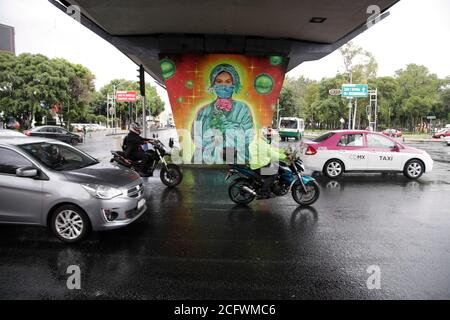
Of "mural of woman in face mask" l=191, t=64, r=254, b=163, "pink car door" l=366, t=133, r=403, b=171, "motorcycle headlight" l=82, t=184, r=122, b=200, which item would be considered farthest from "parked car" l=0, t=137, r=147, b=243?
"mural of woman in face mask" l=191, t=64, r=254, b=163

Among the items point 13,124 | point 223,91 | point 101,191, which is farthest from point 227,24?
point 13,124

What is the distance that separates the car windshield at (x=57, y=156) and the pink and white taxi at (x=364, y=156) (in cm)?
713

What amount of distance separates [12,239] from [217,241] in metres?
3.15

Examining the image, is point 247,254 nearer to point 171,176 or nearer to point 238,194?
point 238,194

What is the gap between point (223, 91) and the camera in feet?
45.1

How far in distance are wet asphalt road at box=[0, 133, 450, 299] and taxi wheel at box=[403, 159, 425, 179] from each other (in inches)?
141

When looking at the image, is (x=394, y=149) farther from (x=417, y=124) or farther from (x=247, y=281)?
(x=417, y=124)

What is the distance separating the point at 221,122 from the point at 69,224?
378 inches

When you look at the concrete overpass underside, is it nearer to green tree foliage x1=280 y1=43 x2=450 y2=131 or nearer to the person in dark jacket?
the person in dark jacket

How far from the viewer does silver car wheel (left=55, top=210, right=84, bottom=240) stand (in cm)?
480

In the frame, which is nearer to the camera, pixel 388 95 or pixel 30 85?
pixel 30 85

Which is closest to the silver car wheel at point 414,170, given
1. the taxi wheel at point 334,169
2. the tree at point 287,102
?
the taxi wheel at point 334,169

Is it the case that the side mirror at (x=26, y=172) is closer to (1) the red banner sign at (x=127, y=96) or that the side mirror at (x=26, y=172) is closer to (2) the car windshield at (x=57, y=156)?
(2) the car windshield at (x=57, y=156)

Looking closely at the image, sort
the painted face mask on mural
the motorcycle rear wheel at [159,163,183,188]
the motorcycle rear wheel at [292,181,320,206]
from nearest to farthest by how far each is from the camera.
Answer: the motorcycle rear wheel at [292,181,320,206] → the motorcycle rear wheel at [159,163,183,188] → the painted face mask on mural
